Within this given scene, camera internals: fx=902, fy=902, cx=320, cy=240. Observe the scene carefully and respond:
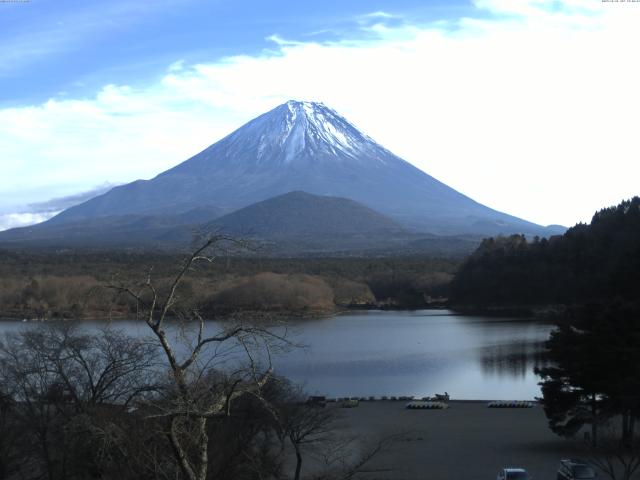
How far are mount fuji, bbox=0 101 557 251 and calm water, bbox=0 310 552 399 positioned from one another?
8263 centimetres

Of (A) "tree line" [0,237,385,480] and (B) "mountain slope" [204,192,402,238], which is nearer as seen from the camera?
(A) "tree line" [0,237,385,480]

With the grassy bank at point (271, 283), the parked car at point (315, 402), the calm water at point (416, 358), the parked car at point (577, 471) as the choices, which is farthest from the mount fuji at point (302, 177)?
the parked car at point (577, 471)

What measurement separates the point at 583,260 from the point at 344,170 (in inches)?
3391

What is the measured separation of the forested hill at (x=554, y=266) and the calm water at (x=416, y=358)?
5.68 m

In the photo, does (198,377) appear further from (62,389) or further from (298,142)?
(298,142)

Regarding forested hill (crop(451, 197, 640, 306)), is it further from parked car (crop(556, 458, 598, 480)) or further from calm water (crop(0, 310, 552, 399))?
parked car (crop(556, 458, 598, 480))

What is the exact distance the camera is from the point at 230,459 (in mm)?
5766

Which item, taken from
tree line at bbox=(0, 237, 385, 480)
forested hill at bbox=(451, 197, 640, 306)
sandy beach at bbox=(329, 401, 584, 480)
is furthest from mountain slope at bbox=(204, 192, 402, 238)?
tree line at bbox=(0, 237, 385, 480)

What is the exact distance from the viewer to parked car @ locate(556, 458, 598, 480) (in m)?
9.13

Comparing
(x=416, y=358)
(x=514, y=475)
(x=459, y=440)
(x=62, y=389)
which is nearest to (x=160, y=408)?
(x=62, y=389)

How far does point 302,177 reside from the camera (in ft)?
400

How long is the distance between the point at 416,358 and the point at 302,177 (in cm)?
9781

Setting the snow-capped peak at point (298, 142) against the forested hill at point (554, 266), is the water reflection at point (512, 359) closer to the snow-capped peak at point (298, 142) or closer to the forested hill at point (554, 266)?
the forested hill at point (554, 266)

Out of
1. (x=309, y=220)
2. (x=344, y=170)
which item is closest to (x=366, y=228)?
(x=309, y=220)
